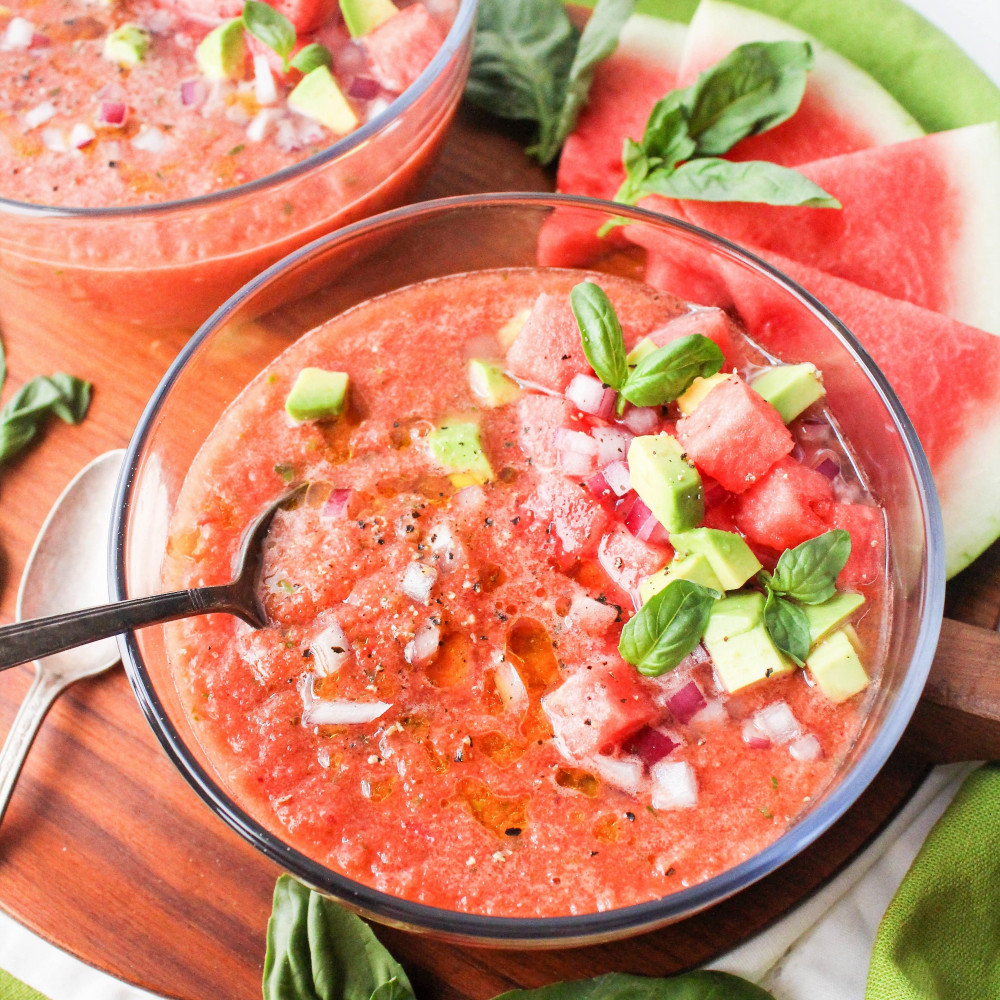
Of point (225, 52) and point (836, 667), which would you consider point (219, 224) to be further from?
point (836, 667)

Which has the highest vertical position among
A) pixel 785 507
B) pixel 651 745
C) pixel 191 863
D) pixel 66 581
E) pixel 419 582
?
pixel 785 507

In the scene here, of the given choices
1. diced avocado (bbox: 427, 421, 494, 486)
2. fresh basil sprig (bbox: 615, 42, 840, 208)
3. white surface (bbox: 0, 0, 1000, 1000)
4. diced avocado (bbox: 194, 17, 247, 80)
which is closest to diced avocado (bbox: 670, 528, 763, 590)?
diced avocado (bbox: 427, 421, 494, 486)

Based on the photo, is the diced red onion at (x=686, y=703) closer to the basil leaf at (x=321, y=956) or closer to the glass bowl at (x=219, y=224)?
the basil leaf at (x=321, y=956)

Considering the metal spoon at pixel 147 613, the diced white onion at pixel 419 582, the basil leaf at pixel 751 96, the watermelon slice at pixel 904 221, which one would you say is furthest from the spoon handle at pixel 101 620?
the basil leaf at pixel 751 96

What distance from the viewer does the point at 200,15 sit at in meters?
3.12

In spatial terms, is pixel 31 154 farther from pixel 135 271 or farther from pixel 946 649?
pixel 946 649

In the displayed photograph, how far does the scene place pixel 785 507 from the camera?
2.26m

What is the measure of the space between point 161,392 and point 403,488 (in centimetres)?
57

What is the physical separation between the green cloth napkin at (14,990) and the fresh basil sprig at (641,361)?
2.13 metres

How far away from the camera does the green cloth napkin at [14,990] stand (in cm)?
269

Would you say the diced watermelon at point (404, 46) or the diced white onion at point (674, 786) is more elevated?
the diced watermelon at point (404, 46)

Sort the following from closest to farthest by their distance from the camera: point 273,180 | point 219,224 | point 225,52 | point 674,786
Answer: point 674,786, point 273,180, point 219,224, point 225,52

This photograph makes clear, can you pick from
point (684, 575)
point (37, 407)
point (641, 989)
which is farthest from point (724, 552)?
point (37, 407)

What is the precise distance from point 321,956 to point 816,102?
264 centimetres
